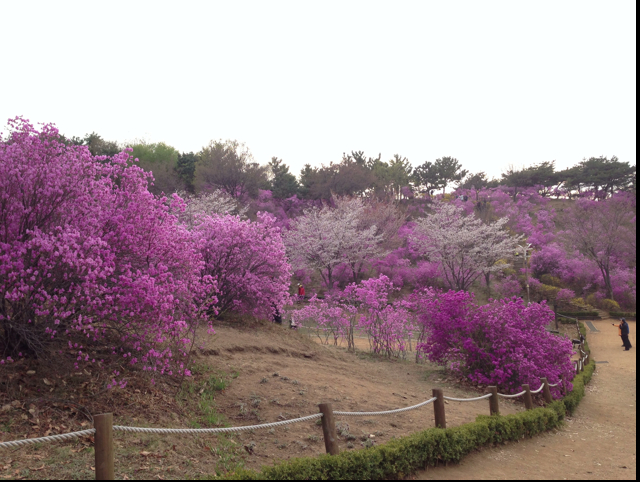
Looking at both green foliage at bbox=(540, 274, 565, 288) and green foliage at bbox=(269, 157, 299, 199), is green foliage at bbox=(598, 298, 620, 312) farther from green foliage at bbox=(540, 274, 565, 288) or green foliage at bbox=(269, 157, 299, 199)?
green foliage at bbox=(269, 157, 299, 199)

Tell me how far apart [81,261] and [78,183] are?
1486mm

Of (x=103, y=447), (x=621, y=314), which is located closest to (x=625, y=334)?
(x=621, y=314)

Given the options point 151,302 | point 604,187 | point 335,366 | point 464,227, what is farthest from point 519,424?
point 604,187

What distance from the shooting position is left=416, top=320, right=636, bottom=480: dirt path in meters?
5.64

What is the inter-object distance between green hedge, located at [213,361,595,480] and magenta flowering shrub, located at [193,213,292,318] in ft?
20.6

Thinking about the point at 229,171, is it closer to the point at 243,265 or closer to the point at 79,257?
the point at 243,265

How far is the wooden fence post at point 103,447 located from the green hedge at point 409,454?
0.96m

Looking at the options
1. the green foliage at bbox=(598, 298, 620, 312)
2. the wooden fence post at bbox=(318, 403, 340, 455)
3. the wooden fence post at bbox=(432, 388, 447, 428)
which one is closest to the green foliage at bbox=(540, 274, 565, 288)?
the green foliage at bbox=(598, 298, 620, 312)

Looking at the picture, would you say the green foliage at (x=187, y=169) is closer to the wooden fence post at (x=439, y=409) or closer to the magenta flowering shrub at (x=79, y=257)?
the magenta flowering shrub at (x=79, y=257)

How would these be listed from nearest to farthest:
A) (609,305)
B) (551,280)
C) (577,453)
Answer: (577,453), (609,305), (551,280)

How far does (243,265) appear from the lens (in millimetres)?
11805

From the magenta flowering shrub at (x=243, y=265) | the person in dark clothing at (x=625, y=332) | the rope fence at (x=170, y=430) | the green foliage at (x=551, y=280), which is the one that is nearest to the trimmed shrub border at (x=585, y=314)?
the green foliage at (x=551, y=280)

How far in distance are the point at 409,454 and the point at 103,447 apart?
334 cm

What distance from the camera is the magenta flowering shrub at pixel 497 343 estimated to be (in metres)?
10.2
